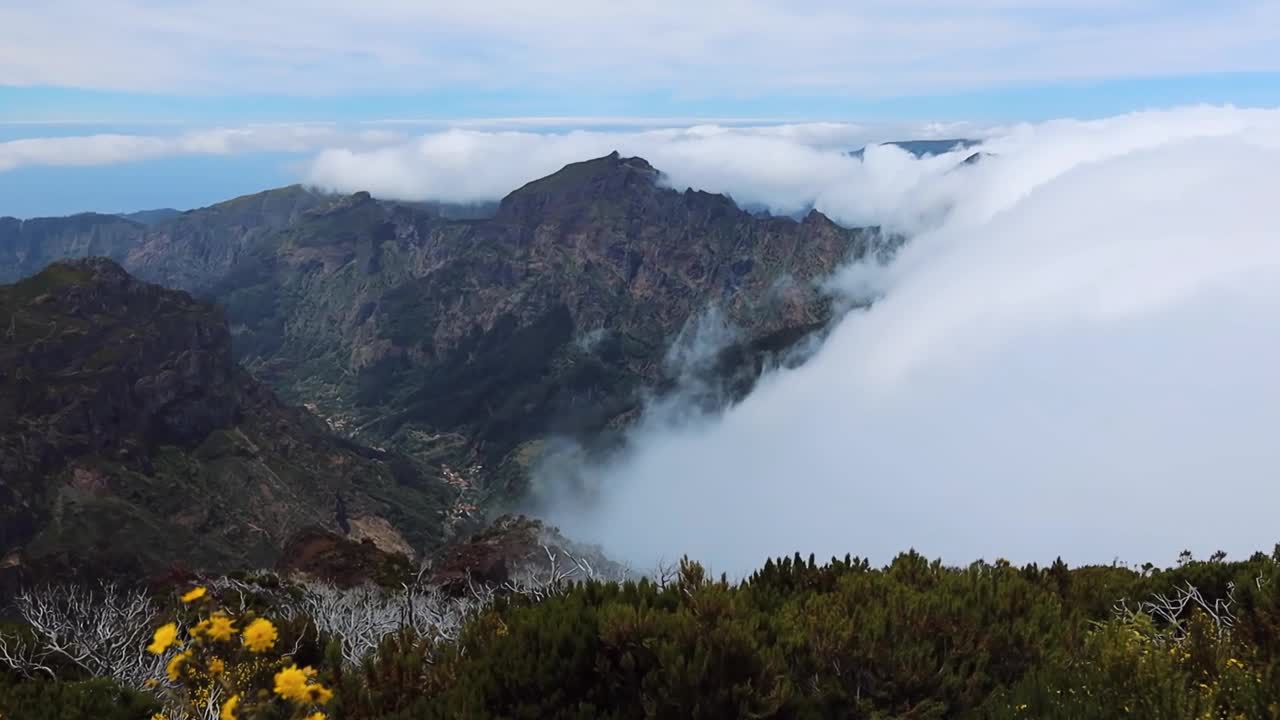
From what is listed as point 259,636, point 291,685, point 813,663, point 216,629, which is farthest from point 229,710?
point 813,663

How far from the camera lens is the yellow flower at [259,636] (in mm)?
5969

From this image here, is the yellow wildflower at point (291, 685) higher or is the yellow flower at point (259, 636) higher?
the yellow flower at point (259, 636)

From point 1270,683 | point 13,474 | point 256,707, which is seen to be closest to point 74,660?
point 256,707

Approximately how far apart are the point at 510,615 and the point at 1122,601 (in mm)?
12468

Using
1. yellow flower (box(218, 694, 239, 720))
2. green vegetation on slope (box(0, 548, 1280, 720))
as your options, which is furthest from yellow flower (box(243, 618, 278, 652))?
green vegetation on slope (box(0, 548, 1280, 720))

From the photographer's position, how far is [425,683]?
10.7m

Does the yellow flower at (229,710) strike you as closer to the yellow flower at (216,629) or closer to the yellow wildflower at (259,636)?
the yellow wildflower at (259,636)

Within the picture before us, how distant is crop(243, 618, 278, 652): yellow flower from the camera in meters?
5.97

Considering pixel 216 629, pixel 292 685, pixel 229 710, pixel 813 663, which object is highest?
pixel 216 629

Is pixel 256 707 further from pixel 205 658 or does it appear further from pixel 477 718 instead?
pixel 477 718

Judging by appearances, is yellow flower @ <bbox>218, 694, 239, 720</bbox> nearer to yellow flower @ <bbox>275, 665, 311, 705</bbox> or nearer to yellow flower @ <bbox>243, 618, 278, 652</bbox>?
yellow flower @ <bbox>275, 665, 311, 705</bbox>

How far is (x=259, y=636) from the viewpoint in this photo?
20.2 feet

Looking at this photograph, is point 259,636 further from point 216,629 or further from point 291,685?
point 291,685

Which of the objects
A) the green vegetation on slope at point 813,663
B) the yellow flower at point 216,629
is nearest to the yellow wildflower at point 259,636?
the yellow flower at point 216,629
